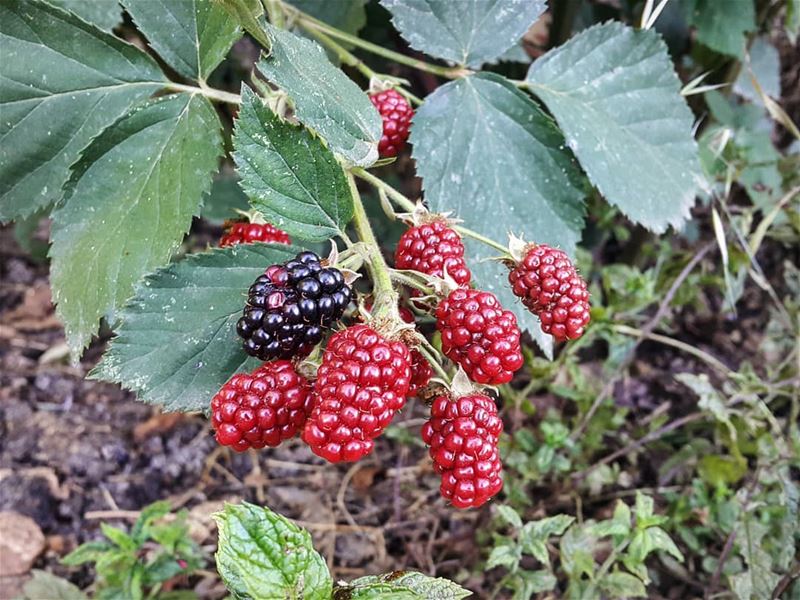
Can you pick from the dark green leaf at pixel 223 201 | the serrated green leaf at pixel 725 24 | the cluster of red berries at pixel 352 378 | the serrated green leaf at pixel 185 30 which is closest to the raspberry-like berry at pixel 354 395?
the cluster of red berries at pixel 352 378

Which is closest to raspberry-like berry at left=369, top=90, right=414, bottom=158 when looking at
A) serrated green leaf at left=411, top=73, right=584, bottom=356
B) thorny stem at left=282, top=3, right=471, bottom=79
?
serrated green leaf at left=411, top=73, right=584, bottom=356

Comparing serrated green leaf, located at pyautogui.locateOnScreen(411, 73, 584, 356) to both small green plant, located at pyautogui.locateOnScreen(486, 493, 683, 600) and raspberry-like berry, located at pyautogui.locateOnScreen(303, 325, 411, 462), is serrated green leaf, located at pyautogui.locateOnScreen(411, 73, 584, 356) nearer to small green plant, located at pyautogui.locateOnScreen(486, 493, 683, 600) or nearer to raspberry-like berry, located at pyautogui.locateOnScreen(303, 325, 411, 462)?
small green plant, located at pyautogui.locateOnScreen(486, 493, 683, 600)

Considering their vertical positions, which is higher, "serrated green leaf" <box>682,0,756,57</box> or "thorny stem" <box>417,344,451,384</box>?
"serrated green leaf" <box>682,0,756,57</box>

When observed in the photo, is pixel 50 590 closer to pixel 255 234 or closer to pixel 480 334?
pixel 255 234

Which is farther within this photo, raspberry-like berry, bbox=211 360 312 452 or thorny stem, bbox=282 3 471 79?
thorny stem, bbox=282 3 471 79

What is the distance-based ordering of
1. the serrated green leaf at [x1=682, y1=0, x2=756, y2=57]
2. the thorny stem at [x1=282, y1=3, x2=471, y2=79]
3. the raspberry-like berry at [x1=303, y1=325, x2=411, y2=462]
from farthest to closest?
the serrated green leaf at [x1=682, y1=0, x2=756, y2=57] → the thorny stem at [x1=282, y1=3, x2=471, y2=79] → the raspberry-like berry at [x1=303, y1=325, x2=411, y2=462]

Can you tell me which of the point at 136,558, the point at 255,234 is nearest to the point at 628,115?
the point at 255,234

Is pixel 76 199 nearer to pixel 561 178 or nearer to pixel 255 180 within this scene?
pixel 255 180
